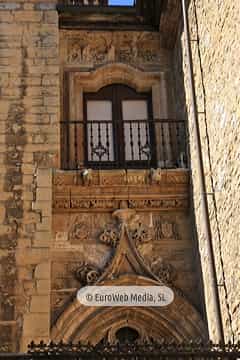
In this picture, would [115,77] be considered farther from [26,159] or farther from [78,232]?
[78,232]

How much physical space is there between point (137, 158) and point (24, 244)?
209 centimetres

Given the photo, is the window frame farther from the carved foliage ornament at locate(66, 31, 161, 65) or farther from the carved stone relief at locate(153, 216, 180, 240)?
the carved stone relief at locate(153, 216, 180, 240)

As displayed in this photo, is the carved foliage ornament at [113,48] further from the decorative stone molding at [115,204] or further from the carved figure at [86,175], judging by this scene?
the decorative stone molding at [115,204]

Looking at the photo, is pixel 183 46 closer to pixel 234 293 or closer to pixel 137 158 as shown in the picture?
pixel 137 158

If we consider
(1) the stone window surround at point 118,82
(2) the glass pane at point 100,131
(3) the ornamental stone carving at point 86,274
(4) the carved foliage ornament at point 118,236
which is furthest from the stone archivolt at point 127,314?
(1) the stone window surround at point 118,82

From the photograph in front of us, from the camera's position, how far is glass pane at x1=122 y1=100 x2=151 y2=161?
9.49 m

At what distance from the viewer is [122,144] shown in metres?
9.55

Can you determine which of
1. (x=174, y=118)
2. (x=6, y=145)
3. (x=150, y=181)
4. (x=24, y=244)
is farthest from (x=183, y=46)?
(x=24, y=244)

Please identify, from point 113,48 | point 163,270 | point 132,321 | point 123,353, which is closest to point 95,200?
point 163,270

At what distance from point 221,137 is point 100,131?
8.25 feet

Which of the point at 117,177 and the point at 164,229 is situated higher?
the point at 117,177

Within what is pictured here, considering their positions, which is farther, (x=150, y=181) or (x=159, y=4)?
(x=159, y=4)

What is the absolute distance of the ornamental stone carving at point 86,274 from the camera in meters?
8.16

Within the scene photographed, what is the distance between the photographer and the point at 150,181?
342 inches
